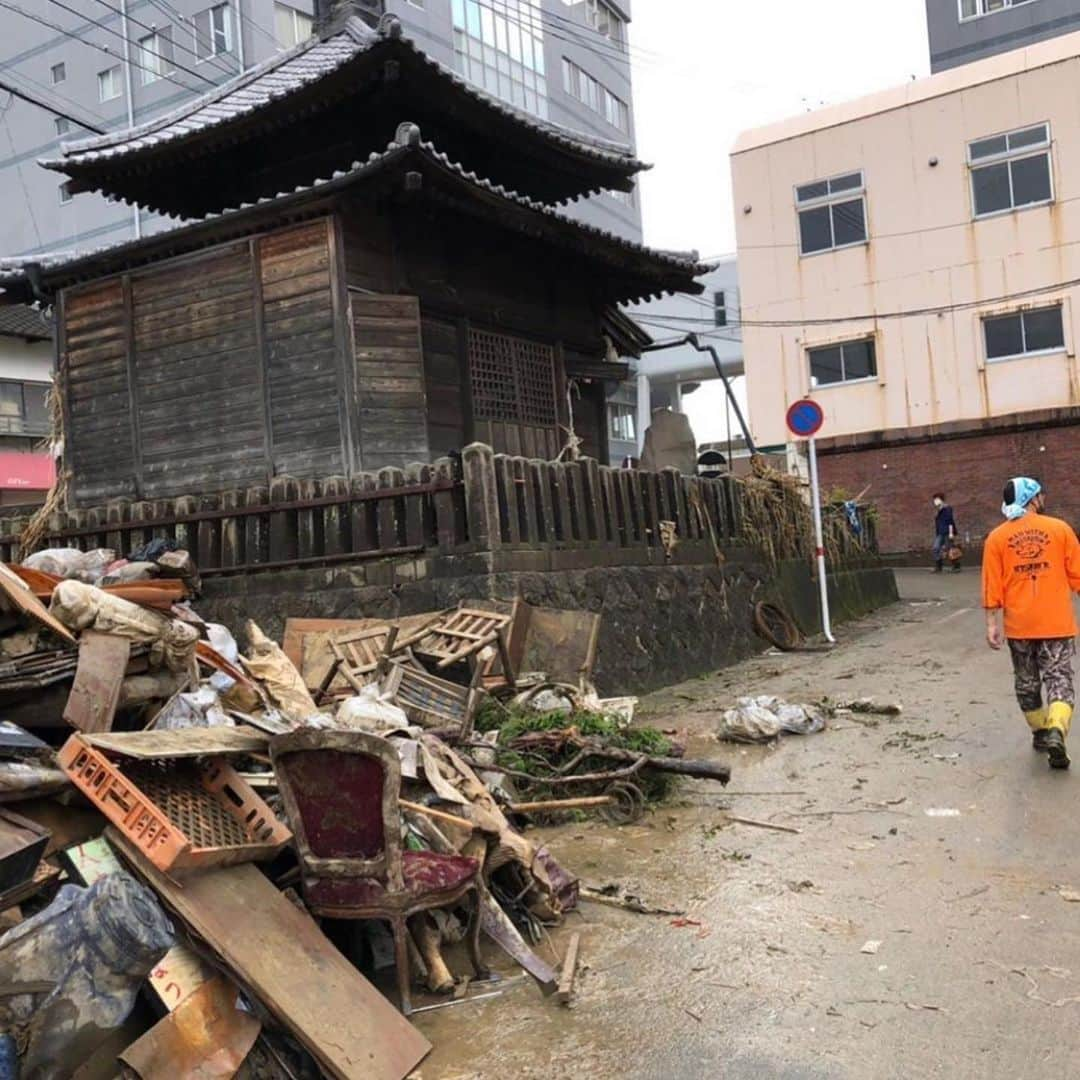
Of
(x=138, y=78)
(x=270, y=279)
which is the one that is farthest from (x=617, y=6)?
(x=270, y=279)

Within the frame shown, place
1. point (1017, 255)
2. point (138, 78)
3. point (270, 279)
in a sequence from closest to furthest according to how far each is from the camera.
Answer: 1. point (270, 279)
2. point (1017, 255)
3. point (138, 78)

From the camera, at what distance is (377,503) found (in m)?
9.22

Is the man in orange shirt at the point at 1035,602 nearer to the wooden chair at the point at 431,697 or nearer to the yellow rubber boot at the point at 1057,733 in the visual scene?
the yellow rubber boot at the point at 1057,733

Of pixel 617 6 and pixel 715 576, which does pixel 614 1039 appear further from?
pixel 617 6

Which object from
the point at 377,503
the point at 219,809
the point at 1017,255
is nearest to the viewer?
the point at 219,809

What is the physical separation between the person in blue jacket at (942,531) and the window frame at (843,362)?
378 centimetres

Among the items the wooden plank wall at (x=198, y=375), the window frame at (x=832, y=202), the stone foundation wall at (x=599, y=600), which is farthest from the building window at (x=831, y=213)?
the wooden plank wall at (x=198, y=375)

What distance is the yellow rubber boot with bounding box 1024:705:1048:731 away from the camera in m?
6.41

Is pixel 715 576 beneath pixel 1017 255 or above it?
beneath

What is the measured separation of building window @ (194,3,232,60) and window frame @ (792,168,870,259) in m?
17.8

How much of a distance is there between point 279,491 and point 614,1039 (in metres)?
7.32

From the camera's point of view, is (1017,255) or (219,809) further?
(1017,255)

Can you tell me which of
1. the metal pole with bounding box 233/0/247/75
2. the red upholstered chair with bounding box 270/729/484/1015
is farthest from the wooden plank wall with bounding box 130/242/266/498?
the metal pole with bounding box 233/0/247/75

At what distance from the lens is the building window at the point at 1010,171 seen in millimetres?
23547
